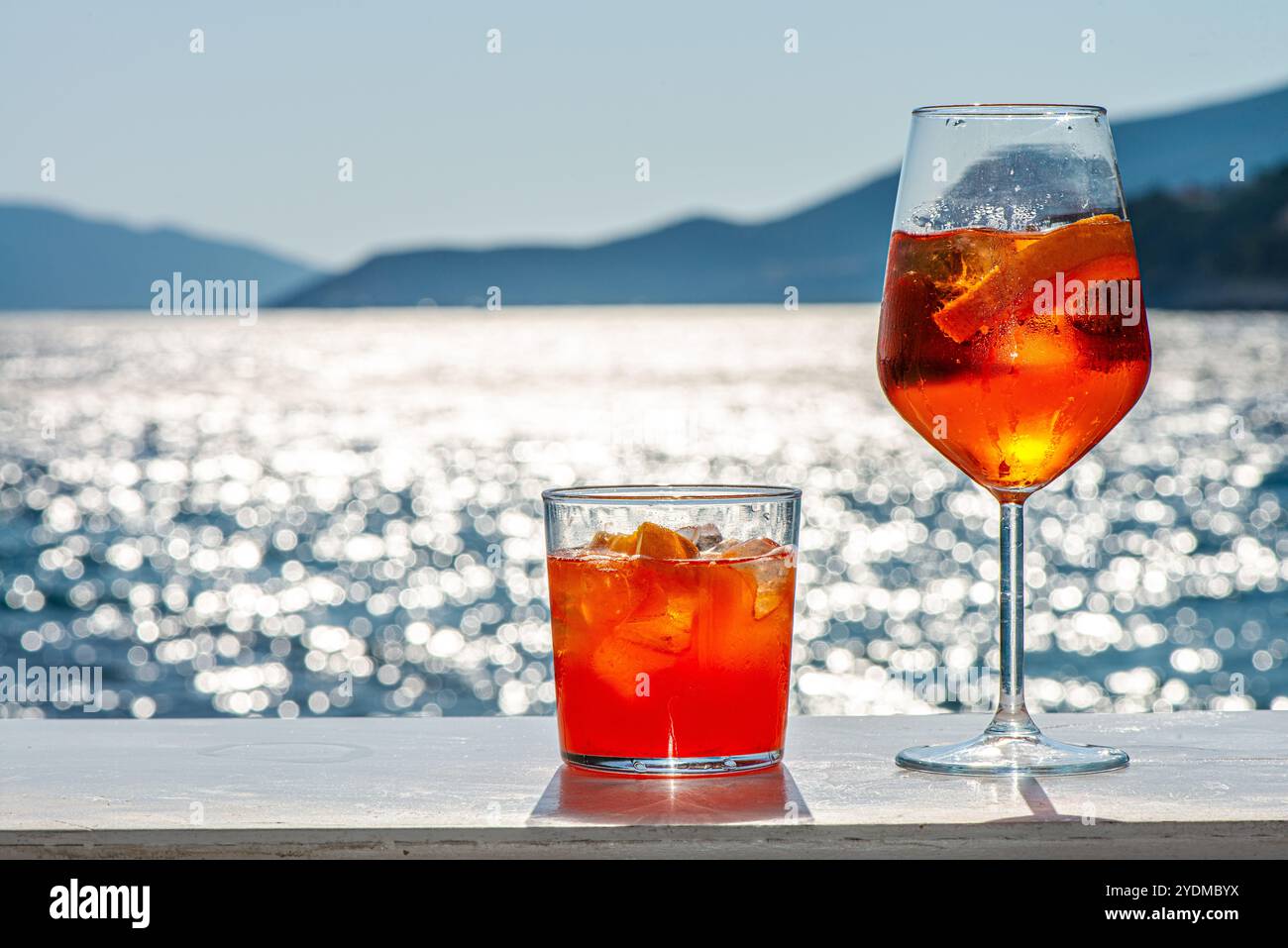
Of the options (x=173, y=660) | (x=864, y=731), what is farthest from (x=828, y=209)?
(x=864, y=731)

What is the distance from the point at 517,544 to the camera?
24.3 meters

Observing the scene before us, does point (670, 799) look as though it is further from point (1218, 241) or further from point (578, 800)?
point (1218, 241)

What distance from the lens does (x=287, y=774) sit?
4.93 feet

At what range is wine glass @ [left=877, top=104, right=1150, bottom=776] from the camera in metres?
1.50

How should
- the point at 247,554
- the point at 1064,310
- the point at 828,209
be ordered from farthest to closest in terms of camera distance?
the point at 828,209 < the point at 247,554 < the point at 1064,310

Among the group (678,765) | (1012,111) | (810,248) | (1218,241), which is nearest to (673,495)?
(678,765)

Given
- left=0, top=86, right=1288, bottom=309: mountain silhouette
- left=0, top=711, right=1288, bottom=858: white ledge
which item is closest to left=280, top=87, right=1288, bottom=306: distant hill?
left=0, top=86, right=1288, bottom=309: mountain silhouette

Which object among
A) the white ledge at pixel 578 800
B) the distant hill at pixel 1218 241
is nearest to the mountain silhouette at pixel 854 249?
the distant hill at pixel 1218 241

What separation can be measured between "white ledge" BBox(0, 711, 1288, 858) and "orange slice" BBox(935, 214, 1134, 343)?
401 millimetres

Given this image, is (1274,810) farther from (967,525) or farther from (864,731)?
(967,525)

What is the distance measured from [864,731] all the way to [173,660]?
17404 millimetres

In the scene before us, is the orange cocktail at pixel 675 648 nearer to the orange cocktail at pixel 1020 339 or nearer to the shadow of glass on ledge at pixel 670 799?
the shadow of glass on ledge at pixel 670 799

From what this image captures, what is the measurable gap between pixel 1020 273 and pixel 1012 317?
0.04m
